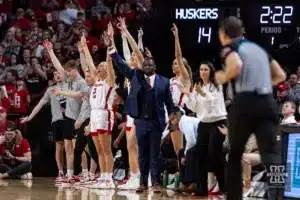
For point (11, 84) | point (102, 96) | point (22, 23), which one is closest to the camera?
point (102, 96)

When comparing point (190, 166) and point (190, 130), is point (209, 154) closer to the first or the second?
point (190, 166)

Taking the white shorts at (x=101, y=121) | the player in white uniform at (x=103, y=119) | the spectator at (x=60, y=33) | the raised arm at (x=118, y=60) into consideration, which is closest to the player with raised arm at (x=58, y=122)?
the player in white uniform at (x=103, y=119)

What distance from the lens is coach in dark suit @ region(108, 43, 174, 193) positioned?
34.6 feet

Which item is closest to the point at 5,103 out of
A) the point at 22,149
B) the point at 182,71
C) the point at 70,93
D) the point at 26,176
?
the point at 22,149

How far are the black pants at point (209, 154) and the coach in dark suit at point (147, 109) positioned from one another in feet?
2.03

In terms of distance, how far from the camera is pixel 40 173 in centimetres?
1530

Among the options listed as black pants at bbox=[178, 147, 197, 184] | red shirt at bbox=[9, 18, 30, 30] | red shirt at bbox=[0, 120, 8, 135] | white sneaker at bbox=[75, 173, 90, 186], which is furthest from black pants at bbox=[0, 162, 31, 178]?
black pants at bbox=[178, 147, 197, 184]

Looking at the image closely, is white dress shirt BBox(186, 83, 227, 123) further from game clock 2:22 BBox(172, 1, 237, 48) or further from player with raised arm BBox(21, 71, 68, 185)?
game clock 2:22 BBox(172, 1, 237, 48)

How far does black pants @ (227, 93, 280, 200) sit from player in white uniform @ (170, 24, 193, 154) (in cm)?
440

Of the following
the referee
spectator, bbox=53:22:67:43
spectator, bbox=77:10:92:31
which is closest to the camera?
the referee

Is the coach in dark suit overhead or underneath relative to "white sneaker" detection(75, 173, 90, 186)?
overhead

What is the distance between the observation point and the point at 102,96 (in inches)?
455

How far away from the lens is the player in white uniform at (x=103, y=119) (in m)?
11.5

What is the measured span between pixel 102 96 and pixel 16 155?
3680 millimetres
